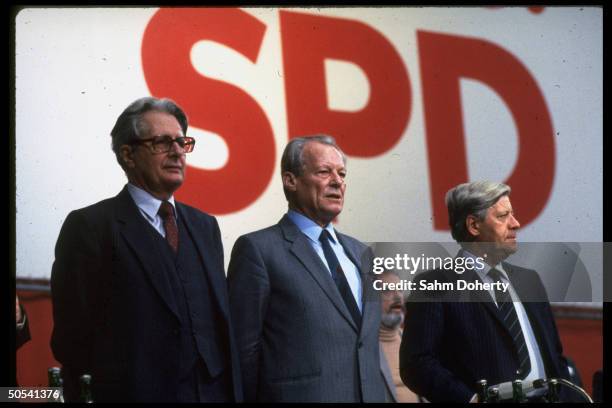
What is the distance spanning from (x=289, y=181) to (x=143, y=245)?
60 centimetres

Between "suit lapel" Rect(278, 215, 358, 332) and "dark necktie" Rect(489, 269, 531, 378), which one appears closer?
"suit lapel" Rect(278, 215, 358, 332)

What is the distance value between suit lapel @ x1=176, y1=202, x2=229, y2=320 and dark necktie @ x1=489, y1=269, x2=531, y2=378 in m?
1.06

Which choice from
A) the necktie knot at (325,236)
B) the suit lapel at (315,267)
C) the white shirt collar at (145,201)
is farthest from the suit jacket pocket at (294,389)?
the white shirt collar at (145,201)

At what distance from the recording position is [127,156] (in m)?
4.01

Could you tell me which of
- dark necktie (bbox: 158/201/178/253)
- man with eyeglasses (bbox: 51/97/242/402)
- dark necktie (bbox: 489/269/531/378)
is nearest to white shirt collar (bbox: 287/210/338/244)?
man with eyeglasses (bbox: 51/97/242/402)

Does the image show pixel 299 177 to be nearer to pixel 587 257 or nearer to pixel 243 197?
pixel 243 197

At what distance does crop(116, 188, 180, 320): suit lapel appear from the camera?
3.80 m

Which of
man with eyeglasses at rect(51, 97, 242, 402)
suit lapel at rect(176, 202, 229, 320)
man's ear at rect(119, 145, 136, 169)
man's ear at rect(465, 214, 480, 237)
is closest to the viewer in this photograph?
man with eyeglasses at rect(51, 97, 242, 402)

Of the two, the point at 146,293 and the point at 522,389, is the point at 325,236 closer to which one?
the point at 146,293

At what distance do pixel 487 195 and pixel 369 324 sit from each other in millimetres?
752

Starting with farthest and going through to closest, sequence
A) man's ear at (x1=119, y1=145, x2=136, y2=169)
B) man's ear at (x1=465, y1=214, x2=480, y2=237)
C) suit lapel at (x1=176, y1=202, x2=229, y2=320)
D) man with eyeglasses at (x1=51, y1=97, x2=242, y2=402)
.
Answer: man's ear at (x1=465, y1=214, x2=480, y2=237), man's ear at (x1=119, y1=145, x2=136, y2=169), suit lapel at (x1=176, y1=202, x2=229, y2=320), man with eyeglasses at (x1=51, y1=97, x2=242, y2=402)

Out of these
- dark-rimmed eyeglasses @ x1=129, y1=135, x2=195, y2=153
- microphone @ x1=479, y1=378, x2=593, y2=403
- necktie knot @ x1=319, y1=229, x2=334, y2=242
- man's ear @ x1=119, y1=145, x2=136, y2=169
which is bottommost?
microphone @ x1=479, y1=378, x2=593, y2=403

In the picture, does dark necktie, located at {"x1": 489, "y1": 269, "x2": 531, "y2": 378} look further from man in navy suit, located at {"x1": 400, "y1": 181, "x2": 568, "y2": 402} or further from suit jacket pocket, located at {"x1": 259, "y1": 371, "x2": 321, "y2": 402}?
suit jacket pocket, located at {"x1": 259, "y1": 371, "x2": 321, "y2": 402}

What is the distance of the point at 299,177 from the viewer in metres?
4.04
